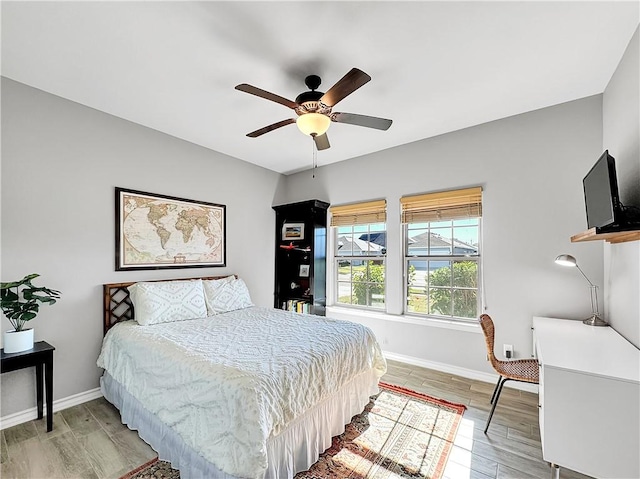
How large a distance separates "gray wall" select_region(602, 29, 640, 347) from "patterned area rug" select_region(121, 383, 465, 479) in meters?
1.44

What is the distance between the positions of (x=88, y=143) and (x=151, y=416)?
8.18 feet

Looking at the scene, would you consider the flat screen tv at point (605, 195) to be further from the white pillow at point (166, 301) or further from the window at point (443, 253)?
the white pillow at point (166, 301)

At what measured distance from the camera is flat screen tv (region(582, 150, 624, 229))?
1608mm

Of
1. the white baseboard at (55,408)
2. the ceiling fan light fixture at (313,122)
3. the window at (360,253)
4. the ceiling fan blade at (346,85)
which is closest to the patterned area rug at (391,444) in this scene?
the white baseboard at (55,408)

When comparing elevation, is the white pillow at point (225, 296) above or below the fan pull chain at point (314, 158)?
below

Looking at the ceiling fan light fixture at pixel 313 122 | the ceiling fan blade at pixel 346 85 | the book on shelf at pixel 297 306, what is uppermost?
the ceiling fan blade at pixel 346 85

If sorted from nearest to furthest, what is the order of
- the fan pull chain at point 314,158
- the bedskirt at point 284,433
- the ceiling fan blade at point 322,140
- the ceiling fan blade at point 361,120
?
the bedskirt at point 284,433, the ceiling fan blade at point 361,120, the ceiling fan blade at point 322,140, the fan pull chain at point 314,158

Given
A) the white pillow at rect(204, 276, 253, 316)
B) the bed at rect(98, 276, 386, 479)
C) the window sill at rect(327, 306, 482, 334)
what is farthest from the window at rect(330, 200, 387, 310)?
the white pillow at rect(204, 276, 253, 316)

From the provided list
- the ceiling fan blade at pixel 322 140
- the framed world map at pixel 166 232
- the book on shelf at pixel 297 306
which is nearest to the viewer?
the ceiling fan blade at pixel 322 140

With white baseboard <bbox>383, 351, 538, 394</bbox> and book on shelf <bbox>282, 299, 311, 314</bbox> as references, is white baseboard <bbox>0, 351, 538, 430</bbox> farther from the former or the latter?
book on shelf <bbox>282, 299, 311, 314</bbox>

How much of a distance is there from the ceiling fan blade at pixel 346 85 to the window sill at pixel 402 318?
2.68 meters

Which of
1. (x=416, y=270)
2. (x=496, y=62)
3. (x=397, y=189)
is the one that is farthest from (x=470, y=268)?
(x=496, y=62)

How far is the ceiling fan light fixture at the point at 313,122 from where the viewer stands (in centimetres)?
208

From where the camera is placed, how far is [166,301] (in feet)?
9.12
